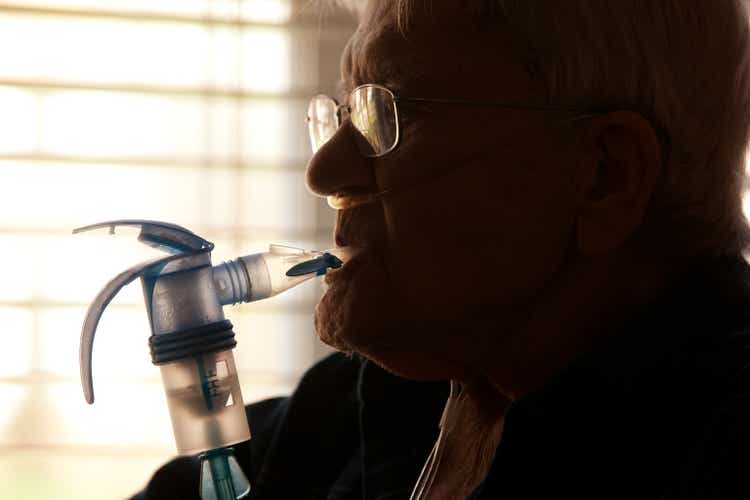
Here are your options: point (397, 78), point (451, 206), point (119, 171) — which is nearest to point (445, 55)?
point (397, 78)

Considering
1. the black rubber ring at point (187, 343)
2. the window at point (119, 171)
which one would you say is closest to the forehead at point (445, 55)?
the black rubber ring at point (187, 343)

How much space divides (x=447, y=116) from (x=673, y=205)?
0.29m

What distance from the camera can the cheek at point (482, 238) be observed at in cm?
109

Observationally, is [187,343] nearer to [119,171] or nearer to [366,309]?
[366,309]

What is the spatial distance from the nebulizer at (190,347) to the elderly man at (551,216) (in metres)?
0.17

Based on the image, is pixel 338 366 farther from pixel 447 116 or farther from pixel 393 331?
pixel 447 116

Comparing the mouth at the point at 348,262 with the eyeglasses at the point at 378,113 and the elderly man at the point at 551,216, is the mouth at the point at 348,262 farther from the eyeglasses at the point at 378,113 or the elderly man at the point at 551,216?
the eyeglasses at the point at 378,113

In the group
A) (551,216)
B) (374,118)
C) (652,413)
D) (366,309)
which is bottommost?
(652,413)

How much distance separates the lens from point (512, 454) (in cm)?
103

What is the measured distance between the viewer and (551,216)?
43.0 inches

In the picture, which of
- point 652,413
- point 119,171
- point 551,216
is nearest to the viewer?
point 652,413

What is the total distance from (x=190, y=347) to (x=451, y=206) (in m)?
0.34

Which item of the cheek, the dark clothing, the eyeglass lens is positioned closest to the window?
the eyeglass lens

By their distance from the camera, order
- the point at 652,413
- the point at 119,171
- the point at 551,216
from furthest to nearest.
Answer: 1. the point at 119,171
2. the point at 551,216
3. the point at 652,413
